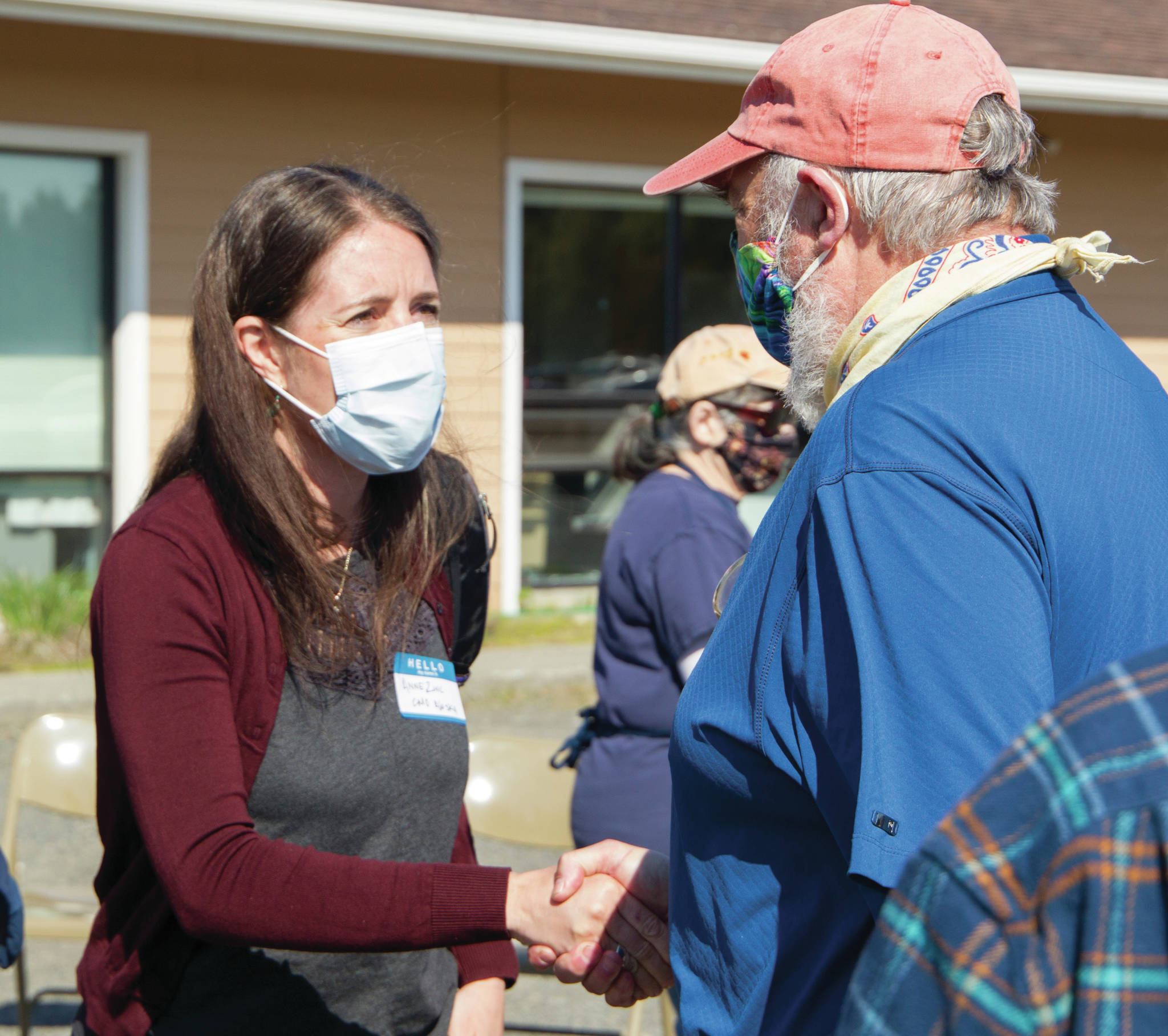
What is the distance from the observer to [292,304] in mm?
2145

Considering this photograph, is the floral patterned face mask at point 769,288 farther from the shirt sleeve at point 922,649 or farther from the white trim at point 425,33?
the white trim at point 425,33

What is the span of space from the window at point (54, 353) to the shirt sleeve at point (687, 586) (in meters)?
6.11

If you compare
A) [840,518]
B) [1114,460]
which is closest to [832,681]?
[840,518]

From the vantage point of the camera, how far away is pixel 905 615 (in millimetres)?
1129

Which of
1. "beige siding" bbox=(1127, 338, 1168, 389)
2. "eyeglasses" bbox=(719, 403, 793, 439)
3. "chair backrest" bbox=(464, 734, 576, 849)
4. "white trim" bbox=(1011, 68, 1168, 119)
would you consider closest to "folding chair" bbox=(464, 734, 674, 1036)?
"chair backrest" bbox=(464, 734, 576, 849)

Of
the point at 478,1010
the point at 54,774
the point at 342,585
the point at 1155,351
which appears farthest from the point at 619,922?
the point at 1155,351

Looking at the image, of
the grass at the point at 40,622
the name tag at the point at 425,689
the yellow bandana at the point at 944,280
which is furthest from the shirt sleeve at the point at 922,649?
the grass at the point at 40,622

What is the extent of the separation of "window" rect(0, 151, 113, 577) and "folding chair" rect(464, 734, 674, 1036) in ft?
17.7

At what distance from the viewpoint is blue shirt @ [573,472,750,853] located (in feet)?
10.8

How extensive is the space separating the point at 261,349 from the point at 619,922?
A: 1.17 m

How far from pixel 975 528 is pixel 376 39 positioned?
7398 millimetres

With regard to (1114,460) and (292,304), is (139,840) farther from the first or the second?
(1114,460)

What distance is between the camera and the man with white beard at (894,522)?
1.12m

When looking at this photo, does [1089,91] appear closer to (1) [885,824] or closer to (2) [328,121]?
(2) [328,121]
